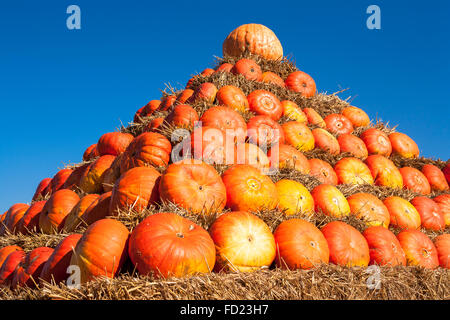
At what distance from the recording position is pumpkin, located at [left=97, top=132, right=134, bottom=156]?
705 centimetres

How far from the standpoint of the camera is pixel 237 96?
22.4ft

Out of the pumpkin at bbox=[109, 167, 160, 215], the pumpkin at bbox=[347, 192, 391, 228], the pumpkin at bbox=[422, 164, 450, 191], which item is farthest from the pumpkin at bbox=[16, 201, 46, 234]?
the pumpkin at bbox=[422, 164, 450, 191]

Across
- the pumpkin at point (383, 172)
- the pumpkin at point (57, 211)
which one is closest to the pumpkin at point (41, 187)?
the pumpkin at point (57, 211)

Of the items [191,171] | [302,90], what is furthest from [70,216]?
[302,90]

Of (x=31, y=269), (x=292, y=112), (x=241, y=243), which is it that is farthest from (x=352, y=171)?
(x=31, y=269)

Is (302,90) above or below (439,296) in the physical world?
above

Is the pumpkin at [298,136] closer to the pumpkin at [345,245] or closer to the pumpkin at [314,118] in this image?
the pumpkin at [314,118]

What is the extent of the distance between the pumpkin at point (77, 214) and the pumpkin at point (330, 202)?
296 centimetres

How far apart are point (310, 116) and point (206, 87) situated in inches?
96.1

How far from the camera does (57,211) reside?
221 inches

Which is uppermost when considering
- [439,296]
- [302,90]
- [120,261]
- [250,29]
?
[250,29]

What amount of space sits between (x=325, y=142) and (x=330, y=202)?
7.42ft

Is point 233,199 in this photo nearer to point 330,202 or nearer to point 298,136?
point 330,202

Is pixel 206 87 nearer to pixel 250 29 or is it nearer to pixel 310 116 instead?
pixel 310 116
